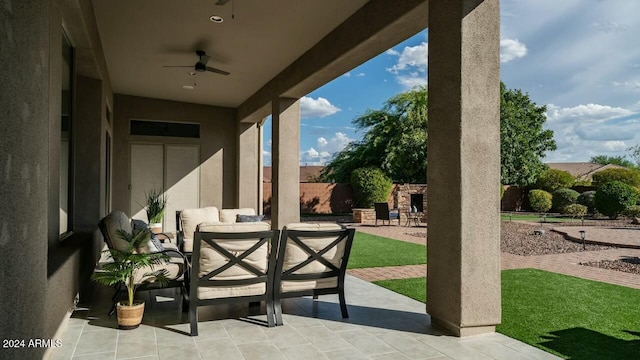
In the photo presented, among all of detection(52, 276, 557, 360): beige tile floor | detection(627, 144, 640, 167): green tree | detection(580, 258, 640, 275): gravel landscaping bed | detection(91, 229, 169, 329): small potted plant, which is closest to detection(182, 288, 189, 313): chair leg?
detection(52, 276, 557, 360): beige tile floor

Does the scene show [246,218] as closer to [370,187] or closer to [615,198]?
[370,187]

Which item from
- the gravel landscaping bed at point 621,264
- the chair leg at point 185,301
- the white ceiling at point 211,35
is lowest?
the gravel landscaping bed at point 621,264

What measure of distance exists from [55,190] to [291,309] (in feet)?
8.14

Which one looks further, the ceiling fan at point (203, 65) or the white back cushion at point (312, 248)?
the ceiling fan at point (203, 65)

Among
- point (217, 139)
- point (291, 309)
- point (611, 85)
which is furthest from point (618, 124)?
point (291, 309)

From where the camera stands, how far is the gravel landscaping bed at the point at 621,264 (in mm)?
7027

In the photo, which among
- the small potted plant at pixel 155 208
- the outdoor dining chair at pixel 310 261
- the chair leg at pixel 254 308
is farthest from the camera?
the small potted plant at pixel 155 208

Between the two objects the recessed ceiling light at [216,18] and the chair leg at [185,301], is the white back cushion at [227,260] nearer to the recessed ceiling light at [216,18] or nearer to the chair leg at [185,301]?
the chair leg at [185,301]

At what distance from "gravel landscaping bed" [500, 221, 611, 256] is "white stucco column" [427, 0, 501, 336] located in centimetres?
567

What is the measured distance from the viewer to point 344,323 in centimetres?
399

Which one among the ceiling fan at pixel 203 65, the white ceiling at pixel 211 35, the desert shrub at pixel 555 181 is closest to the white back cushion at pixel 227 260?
the white ceiling at pixel 211 35

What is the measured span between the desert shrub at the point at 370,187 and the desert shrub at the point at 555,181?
29.3ft

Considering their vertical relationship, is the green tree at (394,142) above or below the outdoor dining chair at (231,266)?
above

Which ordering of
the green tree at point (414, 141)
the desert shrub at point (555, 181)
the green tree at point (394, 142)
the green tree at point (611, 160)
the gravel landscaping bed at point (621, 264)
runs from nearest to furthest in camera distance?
1. the gravel landscaping bed at point (621, 264)
2. the desert shrub at point (555, 181)
3. the green tree at point (394, 142)
4. the green tree at point (414, 141)
5. the green tree at point (611, 160)
